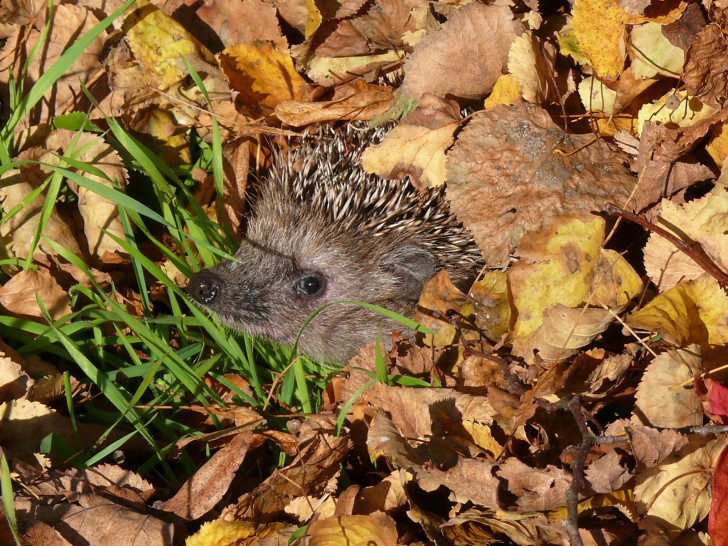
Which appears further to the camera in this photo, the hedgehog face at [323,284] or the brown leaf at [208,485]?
the hedgehog face at [323,284]

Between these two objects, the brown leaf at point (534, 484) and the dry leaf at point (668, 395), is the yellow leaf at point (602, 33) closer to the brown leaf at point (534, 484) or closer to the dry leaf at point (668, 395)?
the dry leaf at point (668, 395)

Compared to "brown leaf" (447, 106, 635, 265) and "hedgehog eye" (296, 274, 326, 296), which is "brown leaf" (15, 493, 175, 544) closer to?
"hedgehog eye" (296, 274, 326, 296)

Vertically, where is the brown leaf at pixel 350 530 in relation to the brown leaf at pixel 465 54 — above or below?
below

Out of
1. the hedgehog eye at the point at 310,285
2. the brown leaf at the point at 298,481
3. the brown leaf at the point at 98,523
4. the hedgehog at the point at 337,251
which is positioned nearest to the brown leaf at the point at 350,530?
the brown leaf at the point at 298,481

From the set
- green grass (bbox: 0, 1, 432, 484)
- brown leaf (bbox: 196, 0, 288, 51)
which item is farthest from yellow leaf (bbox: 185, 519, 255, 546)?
brown leaf (bbox: 196, 0, 288, 51)

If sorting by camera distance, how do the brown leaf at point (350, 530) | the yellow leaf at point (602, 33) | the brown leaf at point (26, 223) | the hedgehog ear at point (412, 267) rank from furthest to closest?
the hedgehog ear at point (412, 267) < the brown leaf at point (26, 223) < the yellow leaf at point (602, 33) < the brown leaf at point (350, 530)

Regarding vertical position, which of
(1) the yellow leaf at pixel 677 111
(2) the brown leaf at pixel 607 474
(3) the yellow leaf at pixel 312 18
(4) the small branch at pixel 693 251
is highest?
(3) the yellow leaf at pixel 312 18

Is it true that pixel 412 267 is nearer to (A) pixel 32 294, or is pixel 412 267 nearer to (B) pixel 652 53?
(B) pixel 652 53

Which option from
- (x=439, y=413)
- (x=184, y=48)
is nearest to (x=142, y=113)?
(x=184, y=48)
